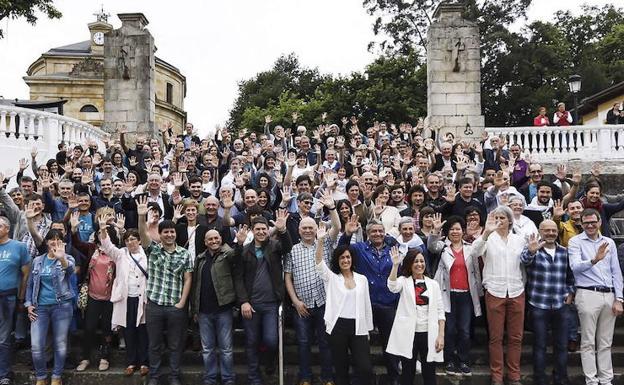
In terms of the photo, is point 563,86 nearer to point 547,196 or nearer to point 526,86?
point 526,86

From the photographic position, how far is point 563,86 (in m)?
32.8

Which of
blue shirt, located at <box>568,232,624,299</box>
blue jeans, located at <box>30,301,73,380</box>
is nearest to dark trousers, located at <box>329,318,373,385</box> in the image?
blue shirt, located at <box>568,232,624,299</box>

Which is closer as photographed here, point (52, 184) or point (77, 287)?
point (77, 287)

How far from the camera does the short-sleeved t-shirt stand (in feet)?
20.0

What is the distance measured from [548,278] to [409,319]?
1615mm

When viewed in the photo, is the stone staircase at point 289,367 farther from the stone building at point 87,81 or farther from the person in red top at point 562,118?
the stone building at point 87,81

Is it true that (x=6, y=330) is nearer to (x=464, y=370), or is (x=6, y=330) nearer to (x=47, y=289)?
(x=47, y=289)

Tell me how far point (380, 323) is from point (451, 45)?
1116cm

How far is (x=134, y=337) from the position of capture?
20.5 feet

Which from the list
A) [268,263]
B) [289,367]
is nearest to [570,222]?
[268,263]

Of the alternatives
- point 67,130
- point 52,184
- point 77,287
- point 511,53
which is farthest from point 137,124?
point 511,53

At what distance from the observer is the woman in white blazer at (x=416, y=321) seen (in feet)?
17.4

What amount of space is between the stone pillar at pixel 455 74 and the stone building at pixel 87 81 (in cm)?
2638

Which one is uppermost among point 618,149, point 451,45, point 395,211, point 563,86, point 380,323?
point 563,86
